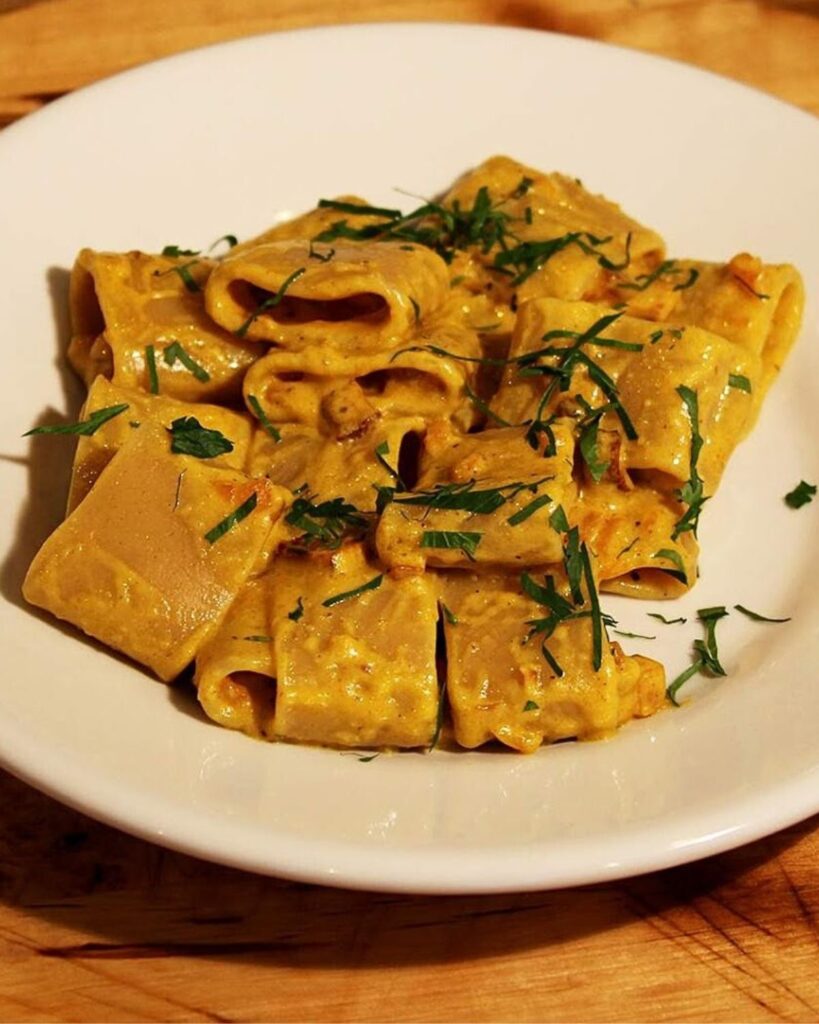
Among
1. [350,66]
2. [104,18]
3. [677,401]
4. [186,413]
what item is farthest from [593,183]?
[104,18]

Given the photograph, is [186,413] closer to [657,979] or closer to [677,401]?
[677,401]

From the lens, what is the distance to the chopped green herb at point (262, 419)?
3.30 meters

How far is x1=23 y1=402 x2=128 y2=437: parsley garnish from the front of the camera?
303cm

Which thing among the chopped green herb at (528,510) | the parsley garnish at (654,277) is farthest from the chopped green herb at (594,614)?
the parsley garnish at (654,277)

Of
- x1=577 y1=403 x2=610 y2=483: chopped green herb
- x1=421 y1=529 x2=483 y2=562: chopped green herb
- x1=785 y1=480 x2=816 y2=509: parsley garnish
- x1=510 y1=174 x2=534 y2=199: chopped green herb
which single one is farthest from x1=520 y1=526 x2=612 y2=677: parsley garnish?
x1=510 y1=174 x2=534 y2=199: chopped green herb

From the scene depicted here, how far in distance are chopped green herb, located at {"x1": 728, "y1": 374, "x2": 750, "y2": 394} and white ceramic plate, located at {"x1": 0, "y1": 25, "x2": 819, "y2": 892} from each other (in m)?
0.28

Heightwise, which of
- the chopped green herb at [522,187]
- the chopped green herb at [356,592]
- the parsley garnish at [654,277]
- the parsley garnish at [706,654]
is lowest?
the parsley garnish at [706,654]

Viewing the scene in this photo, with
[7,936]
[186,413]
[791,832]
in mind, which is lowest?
[7,936]

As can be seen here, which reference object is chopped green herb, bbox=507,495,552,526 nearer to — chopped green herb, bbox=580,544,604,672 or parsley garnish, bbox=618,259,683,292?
chopped green herb, bbox=580,544,604,672

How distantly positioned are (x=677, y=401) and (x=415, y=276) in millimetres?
780

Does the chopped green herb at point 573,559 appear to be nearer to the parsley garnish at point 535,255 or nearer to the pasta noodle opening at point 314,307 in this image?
the pasta noodle opening at point 314,307

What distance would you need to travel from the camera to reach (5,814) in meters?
2.78

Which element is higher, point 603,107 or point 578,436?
point 603,107

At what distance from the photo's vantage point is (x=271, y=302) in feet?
10.9
